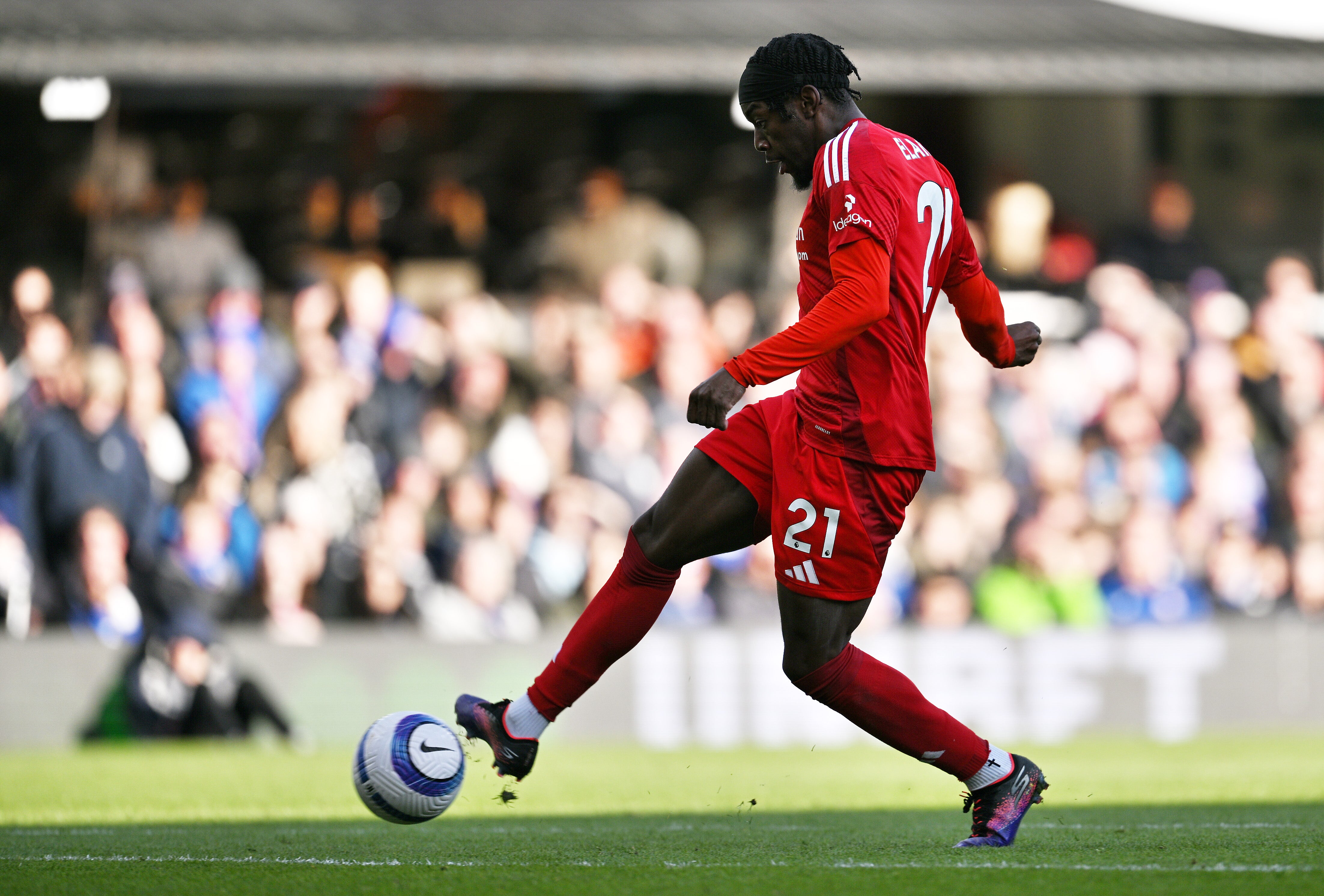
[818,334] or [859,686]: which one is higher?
[818,334]

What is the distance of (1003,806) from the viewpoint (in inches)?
186

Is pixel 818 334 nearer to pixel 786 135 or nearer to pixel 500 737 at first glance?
pixel 786 135

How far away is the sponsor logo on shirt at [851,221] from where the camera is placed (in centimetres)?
448

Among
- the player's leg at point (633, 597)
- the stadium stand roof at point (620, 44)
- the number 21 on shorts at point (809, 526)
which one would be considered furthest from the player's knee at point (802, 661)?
the stadium stand roof at point (620, 44)

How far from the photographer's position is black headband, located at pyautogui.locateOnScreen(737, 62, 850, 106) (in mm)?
4734

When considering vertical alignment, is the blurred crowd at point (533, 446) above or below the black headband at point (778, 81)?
below

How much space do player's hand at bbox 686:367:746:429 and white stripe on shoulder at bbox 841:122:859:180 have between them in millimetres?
615

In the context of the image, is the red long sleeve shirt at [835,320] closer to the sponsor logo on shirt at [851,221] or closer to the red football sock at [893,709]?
the sponsor logo on shirt at [851,221]

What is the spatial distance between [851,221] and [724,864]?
162 centimetres

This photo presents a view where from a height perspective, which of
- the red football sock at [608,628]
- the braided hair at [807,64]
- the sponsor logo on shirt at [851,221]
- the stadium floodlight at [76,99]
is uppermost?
the braided hair at [807,64]

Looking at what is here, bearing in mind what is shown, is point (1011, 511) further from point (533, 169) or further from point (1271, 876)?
point (1271, 876)

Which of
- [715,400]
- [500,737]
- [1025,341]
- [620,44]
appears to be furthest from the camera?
[620,44]

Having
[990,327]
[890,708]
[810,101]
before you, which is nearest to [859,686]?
[890,708]

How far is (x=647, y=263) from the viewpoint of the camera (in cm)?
1305
